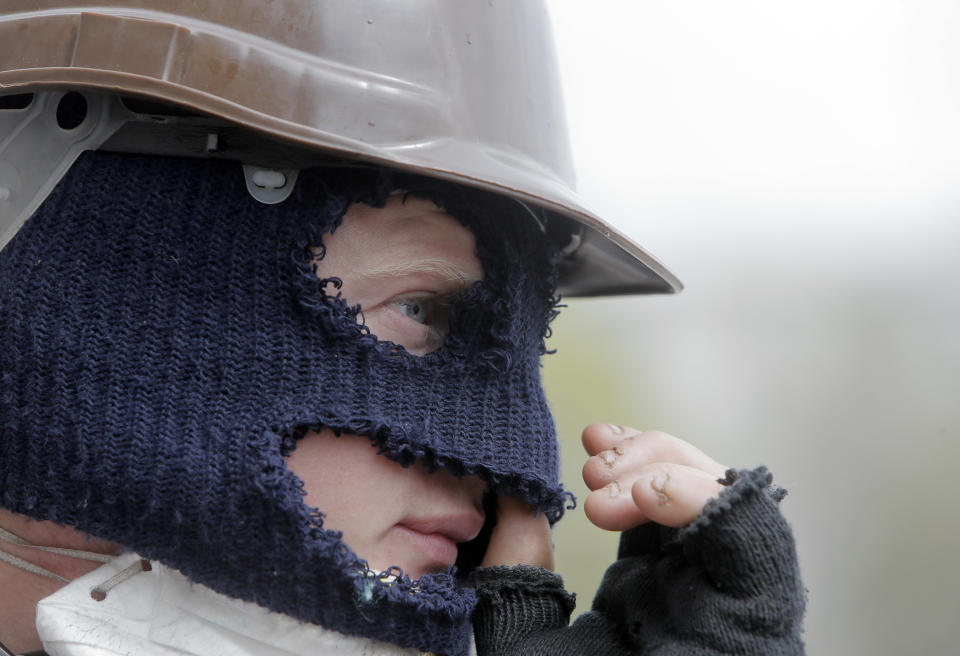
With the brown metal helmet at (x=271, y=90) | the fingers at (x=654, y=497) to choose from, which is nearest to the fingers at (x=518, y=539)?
the fingers at (x=654, y=497)

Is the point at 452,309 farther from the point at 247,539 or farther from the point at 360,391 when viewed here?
the point at 247,539

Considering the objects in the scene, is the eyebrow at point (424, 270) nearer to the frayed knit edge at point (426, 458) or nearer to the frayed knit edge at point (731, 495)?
the frayed knit edge at point (426, 458)

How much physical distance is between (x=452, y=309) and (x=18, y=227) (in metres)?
0.63

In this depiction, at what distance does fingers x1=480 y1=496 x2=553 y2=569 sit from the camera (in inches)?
62.2

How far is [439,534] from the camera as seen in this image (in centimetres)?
157

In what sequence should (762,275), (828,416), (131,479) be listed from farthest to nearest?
(762,275), (828,416), (131,479)

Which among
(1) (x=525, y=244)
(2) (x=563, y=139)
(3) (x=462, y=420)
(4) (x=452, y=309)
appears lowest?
(3) (x=462, y=420)

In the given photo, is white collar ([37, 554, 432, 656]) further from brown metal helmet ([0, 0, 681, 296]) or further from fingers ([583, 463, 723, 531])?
brown metal helmet ([0, 0, 681, 296])

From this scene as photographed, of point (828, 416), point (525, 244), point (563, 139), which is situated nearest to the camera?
point (525, 244)

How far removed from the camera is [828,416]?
18.6ft

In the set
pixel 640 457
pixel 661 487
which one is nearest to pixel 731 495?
pixel 661 487

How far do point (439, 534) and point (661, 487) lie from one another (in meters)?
0.36

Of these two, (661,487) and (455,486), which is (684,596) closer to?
(661,487)

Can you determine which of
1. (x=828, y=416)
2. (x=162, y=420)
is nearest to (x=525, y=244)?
(x=162, y=420)
